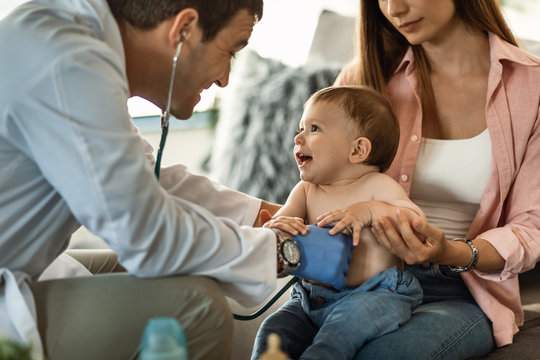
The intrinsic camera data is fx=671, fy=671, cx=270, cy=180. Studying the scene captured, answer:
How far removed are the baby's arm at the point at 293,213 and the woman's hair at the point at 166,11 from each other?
41cm

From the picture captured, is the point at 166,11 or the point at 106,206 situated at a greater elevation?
the point at 166,11

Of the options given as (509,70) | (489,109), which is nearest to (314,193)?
(489,109)

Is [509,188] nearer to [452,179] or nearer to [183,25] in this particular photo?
[452,179]

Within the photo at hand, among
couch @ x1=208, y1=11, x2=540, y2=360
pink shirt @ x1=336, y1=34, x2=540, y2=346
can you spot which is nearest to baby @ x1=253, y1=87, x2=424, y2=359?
pink shirt @ x1=336, y1=34, x2=540, y2=346

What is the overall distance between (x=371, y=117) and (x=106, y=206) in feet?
2.36

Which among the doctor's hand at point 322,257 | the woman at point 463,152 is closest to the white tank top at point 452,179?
the woman at point 463,152

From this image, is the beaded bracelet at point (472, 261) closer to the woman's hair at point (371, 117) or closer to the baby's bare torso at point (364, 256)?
the baby's bare torso at point (364, 256)

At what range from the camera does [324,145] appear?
1.56 meters

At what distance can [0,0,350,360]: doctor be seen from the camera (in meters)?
1.09

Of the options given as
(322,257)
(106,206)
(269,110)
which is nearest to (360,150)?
(322,257)

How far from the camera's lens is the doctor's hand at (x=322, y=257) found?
4.49ft

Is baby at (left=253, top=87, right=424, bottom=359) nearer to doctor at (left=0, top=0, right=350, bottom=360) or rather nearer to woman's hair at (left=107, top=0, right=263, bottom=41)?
doctor at (left=0, top=0, right=350, bottom=360)

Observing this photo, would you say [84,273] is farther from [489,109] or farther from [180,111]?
[489,109]

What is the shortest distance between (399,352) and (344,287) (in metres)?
0.20
